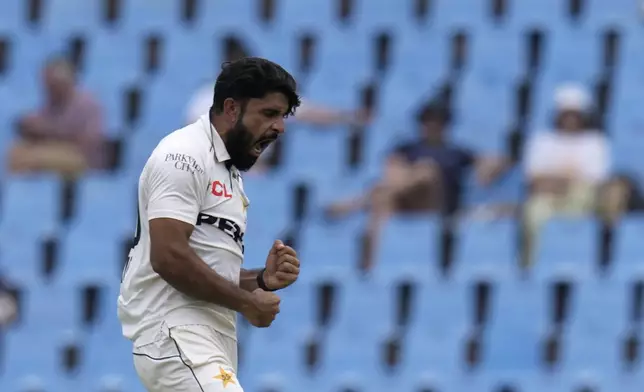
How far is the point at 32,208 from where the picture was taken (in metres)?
9.78

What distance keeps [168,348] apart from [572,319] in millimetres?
5283

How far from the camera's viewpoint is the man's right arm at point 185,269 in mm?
4141

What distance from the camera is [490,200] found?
9.52m

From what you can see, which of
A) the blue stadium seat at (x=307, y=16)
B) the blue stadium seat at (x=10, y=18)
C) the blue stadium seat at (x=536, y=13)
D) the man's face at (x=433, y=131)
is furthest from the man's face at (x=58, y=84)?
the blue stadium seat at (x=536, y=13)

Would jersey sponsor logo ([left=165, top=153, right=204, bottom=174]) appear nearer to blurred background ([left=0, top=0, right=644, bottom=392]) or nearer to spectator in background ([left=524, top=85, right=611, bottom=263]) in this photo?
blurred background ([left=0, top=0, right=644, bottom=392])

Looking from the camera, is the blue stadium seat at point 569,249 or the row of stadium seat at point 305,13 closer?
the blue stadium seat at point 569,249

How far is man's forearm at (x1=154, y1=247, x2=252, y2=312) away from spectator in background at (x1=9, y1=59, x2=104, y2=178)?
581 cm

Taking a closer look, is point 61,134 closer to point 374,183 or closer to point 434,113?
point 374,183

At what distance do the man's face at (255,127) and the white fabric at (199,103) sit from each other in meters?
5.26

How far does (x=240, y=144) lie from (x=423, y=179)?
506 cm

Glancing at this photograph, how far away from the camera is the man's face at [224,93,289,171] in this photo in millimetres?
4297

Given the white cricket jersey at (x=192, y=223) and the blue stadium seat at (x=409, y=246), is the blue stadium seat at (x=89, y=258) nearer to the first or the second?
the blue stadium seat at (x=409, y=246)

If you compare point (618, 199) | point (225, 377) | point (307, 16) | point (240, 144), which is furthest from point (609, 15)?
point (225, 377)

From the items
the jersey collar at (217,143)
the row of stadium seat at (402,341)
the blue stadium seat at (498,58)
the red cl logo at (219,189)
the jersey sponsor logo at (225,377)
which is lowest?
the row of stadium seat at (402,341)
